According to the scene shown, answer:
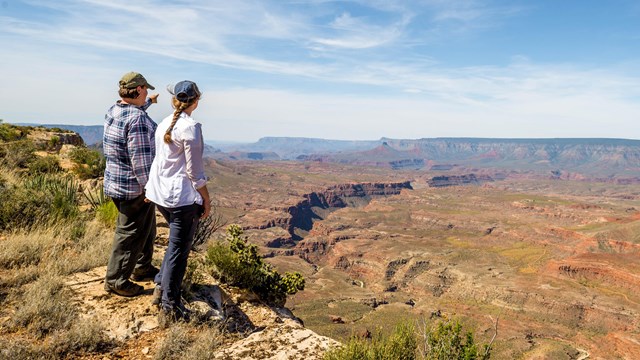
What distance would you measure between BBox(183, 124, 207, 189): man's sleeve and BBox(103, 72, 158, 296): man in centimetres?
87

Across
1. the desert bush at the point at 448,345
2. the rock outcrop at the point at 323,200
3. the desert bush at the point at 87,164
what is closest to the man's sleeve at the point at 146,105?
the desert bush at the point at 448,345

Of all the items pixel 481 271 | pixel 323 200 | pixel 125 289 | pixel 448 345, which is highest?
pixel 125 289

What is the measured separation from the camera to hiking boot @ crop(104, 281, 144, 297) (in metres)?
4.29

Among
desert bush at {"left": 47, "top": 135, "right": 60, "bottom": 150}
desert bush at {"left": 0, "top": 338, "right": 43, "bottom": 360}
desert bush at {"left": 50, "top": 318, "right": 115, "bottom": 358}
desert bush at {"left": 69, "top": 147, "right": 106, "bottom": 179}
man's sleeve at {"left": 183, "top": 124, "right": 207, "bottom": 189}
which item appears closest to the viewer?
desert bush at {"left": 0, "top": 338, "right": 43, "bottom": 360}

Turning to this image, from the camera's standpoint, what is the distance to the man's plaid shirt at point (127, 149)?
4164mm

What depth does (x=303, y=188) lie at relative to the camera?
172m

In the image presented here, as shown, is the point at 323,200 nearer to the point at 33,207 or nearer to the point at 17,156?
the point at 17,156

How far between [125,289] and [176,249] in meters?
0.98

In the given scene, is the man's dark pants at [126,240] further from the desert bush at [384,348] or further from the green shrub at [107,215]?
the green shrub at [107,215]

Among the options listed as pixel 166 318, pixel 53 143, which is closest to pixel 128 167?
pixel 166 318

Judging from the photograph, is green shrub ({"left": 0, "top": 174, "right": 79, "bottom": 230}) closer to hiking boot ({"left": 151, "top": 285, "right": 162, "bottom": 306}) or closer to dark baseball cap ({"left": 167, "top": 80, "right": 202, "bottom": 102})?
hiking boot ({"left": 151, "top": 285, "right": 162, "bottom": 306})

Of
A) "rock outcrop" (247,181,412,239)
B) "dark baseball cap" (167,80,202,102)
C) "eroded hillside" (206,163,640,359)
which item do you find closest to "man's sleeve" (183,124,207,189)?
"dark baseball cap" (167,80,202,102)

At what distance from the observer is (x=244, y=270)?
19.5 ft

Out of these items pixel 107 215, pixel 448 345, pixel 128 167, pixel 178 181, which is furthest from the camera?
pixel 107 215
